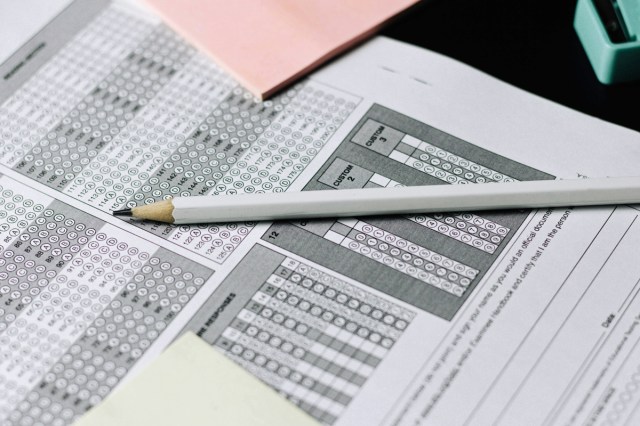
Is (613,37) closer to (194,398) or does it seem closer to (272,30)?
(272,30)

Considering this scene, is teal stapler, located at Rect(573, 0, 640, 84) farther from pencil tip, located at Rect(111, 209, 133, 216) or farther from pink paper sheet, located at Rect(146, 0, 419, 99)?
pencil tip, located at Rect(111, 209, 133, 216)

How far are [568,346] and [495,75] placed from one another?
245 mm

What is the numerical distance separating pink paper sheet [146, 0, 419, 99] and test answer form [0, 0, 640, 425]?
0.05ft

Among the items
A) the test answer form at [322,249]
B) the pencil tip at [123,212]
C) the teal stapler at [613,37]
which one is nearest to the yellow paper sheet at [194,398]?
the test answer form at [322,249]

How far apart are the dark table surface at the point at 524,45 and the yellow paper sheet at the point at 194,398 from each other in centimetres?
32

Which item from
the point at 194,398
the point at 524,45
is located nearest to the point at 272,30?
the point at 524,45

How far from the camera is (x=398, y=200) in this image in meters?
0.56

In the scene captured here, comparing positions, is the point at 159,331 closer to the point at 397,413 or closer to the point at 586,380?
the point at 397,413

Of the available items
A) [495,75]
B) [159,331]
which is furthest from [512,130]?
[159,331]

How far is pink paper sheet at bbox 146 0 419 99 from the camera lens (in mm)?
665

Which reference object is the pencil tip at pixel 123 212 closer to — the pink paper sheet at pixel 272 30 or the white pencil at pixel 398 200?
the white pencil at pixel 398 200

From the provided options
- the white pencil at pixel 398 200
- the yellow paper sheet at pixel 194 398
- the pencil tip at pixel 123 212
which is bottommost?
the yellow paper sheet at pixel 194 398

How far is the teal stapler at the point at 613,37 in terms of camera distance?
0.62 meters

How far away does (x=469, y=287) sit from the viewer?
1.76ft
